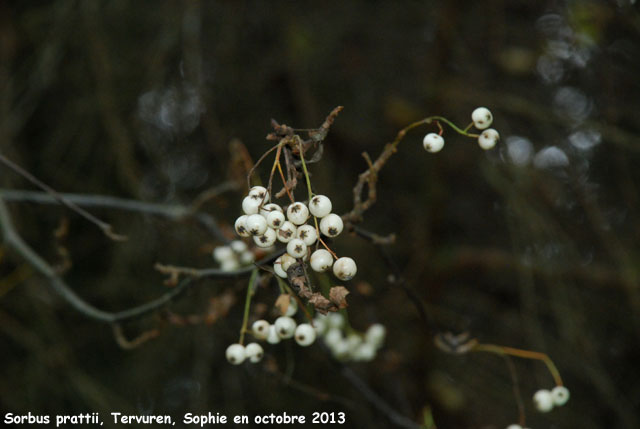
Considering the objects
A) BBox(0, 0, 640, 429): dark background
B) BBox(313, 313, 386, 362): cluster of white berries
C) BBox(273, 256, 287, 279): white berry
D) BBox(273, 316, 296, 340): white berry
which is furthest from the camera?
BBox(0, 0, 640, 429): dark background

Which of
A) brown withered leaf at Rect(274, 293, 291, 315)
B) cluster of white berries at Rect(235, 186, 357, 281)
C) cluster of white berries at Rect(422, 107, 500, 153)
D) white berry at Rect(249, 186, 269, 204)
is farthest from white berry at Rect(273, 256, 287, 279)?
cluster of white berries at Rect(422, 107, 500, 153)

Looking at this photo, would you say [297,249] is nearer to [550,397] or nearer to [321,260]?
[321,260]

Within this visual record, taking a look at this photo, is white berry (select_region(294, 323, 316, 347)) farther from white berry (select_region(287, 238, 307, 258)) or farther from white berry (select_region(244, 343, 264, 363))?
white berry (select_region(287, 238, 307, 258))

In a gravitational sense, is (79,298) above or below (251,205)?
above

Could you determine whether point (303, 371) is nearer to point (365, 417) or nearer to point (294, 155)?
point (365, 417)

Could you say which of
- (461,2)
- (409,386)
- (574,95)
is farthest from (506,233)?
(461,2)

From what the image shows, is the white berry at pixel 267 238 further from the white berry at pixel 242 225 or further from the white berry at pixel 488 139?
the white berry at pixel 488 139

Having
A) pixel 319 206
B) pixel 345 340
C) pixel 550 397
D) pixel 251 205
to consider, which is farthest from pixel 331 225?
pixel 345 340
